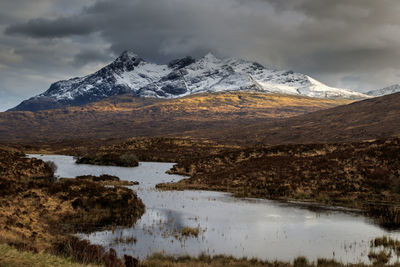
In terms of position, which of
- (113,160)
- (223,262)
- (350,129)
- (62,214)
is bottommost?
(223,262)

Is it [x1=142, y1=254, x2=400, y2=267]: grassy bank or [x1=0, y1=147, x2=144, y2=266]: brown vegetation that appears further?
[x1=0, y1=147, x2=144, y2=266]: brown vegetation

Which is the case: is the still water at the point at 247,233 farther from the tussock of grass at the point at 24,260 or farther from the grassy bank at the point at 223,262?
the tussock of grass at the point at 24,260

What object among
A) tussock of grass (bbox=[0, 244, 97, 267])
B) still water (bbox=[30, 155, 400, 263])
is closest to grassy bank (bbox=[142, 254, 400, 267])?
still water (bbox=[30, 155, 400, 263])

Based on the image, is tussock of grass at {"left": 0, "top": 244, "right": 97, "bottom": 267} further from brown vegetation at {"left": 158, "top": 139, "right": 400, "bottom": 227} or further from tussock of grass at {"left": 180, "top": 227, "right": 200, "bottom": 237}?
brown vegetation at {"left": 158, "top": 139, "right": 400, "bottom": 227}

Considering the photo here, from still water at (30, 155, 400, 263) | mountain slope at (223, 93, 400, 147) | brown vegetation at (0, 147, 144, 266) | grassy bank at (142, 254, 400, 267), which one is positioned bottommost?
still water at (30, 155, 400, 263)

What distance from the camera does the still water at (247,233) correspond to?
19000 millimetres

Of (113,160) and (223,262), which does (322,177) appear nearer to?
(223,262)

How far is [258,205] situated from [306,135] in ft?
473

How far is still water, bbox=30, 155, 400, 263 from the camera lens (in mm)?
19000

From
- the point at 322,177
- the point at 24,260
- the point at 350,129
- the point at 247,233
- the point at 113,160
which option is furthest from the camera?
the point at 350,129

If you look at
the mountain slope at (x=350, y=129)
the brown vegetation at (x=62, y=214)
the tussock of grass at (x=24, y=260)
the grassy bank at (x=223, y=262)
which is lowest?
the grassy bank at (x=223, y=262)

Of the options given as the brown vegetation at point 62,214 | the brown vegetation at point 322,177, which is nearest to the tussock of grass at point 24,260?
the brown vegetation at point 62,214

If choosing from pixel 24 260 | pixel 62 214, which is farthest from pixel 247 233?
pixel 24 260

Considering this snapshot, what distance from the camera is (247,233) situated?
902 inches
